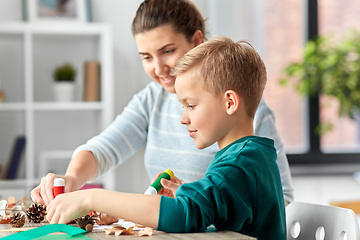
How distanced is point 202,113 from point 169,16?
0.48 meters

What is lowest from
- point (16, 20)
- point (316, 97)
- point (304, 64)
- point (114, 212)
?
point (114, 212)

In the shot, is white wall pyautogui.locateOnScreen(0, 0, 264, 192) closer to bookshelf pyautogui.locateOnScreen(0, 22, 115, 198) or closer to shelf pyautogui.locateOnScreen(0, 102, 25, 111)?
bookshelf pyautogui.locateOnScreen(0, 22, 115, 198)

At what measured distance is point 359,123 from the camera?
9.73 feet

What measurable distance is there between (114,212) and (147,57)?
2.09 ft

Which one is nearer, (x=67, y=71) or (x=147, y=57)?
(x=147, y=57)

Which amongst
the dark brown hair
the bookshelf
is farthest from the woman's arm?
the bookshelf

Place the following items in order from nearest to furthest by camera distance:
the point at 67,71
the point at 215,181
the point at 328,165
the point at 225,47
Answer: the point at 215,181 < the point at 225,47 < the point at 67,71 < the point at 328,165

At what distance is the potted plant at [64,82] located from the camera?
7.57ft

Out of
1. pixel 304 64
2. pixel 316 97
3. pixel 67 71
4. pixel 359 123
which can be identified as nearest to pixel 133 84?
pixel 67 71

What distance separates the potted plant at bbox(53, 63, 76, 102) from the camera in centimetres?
231

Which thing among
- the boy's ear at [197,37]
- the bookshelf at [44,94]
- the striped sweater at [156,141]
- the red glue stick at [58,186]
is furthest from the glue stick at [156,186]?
the bookshelf at [44,94]

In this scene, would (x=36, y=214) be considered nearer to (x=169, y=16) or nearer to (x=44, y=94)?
(x=169, y=16)

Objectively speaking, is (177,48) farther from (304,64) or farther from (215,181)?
(304,64)

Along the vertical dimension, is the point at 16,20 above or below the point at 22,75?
above
